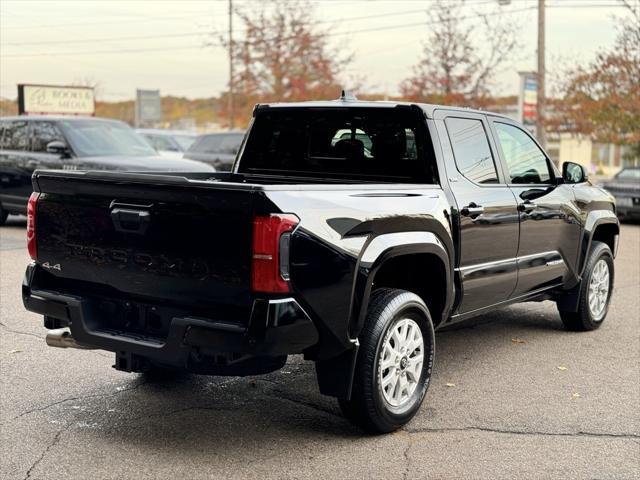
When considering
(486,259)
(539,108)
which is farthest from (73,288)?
(539,108)

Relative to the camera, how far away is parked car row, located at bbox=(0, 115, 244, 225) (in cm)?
1320

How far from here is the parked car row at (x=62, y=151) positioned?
43.3 feet

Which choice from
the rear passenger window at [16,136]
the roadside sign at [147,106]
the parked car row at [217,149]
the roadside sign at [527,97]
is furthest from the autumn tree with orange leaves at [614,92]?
the roadside sign at [147,106]

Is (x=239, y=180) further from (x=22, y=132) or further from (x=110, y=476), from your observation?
(x=22, y=132)

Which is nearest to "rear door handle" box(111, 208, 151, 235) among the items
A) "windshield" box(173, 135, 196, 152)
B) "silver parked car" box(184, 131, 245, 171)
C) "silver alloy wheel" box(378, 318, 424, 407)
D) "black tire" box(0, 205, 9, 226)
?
"silver alloy wheel" box(378, 318, 424, 407)

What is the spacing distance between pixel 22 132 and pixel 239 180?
9.39 meters

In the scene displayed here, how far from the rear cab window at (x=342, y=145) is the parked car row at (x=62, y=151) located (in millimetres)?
7050

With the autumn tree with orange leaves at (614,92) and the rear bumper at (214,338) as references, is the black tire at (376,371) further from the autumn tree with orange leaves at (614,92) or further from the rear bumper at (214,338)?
the autumn tree with orange leaves at (614,92)

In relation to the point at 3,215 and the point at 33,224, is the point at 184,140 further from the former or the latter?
the point at 33,224

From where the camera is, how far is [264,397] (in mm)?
5223

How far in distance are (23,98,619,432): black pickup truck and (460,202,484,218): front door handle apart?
2 cm

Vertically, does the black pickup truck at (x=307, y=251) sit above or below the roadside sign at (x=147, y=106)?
below

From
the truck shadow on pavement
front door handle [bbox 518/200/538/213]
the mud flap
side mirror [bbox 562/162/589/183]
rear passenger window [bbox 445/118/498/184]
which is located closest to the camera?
the mud flap

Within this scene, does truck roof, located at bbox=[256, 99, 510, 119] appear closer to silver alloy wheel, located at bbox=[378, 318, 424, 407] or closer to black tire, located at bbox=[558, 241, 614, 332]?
silver alloy wheel, located at bbox=[378, 318, 424, 407]
